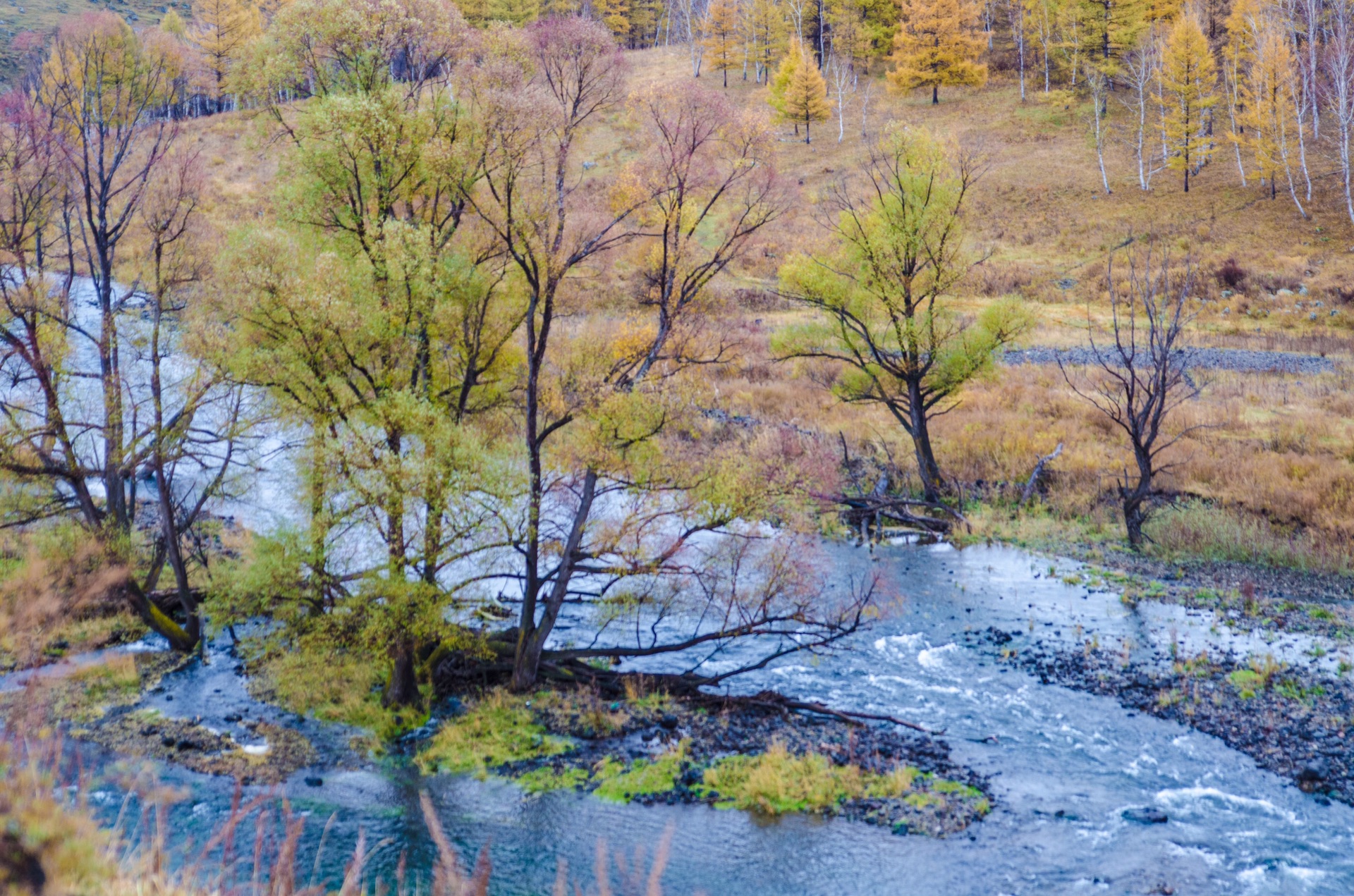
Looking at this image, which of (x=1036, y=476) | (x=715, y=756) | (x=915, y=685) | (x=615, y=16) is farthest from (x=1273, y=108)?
(x=615, y=16)

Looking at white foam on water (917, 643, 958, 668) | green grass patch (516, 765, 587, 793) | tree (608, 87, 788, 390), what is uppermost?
tree (608, 87, 788, 390)

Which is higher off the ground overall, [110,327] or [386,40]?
[386,40]

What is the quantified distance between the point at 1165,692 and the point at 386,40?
18.4 metres

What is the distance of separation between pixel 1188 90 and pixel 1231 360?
2997 centimetres

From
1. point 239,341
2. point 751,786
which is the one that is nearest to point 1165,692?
point 751,786

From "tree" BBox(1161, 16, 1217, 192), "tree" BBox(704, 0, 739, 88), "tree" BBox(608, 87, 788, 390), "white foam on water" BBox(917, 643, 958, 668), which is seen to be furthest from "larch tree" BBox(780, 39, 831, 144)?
"white foam on water" BBox(917, 643, 958, 668)

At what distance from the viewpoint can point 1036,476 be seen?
2759 cm

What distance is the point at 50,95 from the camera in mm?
21984

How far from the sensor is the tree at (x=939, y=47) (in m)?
75.6

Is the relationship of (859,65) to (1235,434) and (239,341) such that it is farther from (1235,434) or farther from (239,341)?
(239,341)

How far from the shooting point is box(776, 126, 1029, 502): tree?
2627 cm

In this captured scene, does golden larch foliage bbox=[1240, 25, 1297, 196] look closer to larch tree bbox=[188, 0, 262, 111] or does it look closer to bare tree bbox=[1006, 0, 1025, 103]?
bare tree bbox=[1006, 0, 1025, 103]

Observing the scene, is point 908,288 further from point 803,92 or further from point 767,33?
point 767,33

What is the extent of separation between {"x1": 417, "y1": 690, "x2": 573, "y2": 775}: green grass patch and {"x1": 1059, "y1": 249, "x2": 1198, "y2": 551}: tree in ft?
45.4
